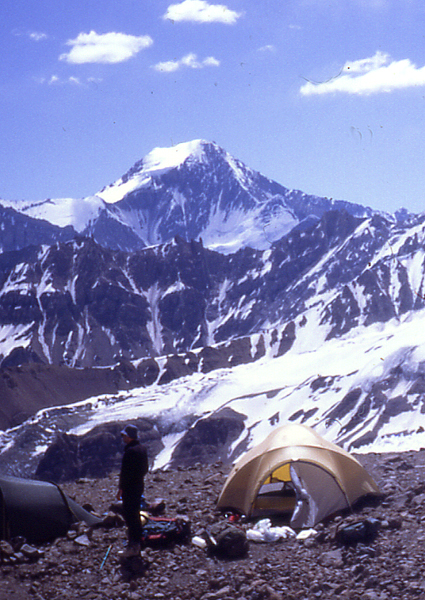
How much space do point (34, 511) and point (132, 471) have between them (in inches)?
113

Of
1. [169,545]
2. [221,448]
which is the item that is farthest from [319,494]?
[221,448]

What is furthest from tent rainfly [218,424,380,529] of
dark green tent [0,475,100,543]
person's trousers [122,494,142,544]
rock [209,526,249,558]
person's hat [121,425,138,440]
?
person's hat [121,425,138,440]

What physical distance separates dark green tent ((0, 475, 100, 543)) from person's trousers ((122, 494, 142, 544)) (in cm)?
229

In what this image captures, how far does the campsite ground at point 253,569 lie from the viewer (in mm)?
11820

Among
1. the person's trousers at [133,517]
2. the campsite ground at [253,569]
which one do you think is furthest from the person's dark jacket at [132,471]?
the campsite ground at [253,569]

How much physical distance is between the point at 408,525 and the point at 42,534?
7.80m

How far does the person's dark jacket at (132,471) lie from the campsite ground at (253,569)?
4.16 ft

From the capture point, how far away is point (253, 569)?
12.9 m

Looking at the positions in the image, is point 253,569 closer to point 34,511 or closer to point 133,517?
point 133,517

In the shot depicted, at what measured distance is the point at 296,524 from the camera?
15.8 meters

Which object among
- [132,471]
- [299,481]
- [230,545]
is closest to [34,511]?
[132,471]

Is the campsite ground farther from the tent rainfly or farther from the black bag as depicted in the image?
the tent rainfly

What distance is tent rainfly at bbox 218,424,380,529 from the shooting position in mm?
16188

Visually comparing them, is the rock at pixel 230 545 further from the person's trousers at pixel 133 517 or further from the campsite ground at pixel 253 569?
the person's trousers at pixel 133 517
